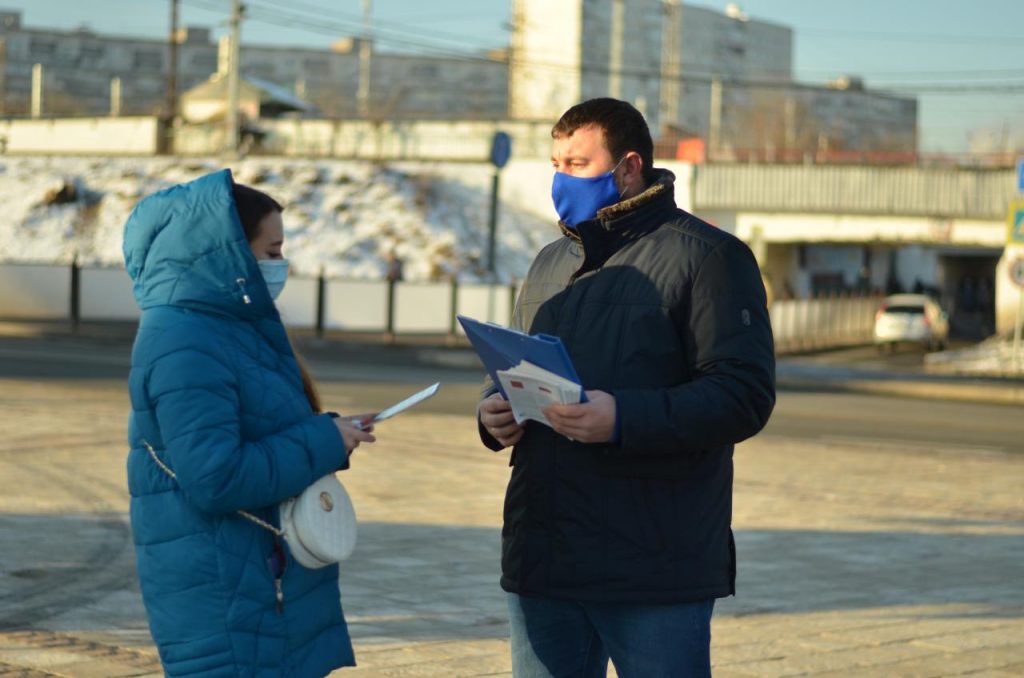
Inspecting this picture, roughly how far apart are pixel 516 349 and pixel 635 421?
1.01 feet

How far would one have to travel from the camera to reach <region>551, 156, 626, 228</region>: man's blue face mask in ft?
13.4

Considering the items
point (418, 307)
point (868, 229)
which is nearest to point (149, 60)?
point (868, 229)

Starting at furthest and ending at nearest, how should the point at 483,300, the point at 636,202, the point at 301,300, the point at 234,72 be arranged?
the point at 234,72 → the point at 301,300 → the point at 483,300 → the point at 636,202

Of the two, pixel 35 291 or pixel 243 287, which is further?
pixel 35 291

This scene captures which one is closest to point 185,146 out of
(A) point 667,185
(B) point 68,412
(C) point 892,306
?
(C) point 892,306

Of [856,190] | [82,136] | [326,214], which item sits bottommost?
[326,214]

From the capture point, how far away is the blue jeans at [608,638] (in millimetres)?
3961

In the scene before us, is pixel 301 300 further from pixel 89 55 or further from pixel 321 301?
pixel 89 55

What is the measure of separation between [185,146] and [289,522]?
→ 190ft

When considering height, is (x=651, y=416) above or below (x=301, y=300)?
above

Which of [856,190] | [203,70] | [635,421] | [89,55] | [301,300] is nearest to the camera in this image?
[635,421]

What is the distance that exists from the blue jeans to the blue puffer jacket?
0.51m

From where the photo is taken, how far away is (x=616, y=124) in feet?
13.4

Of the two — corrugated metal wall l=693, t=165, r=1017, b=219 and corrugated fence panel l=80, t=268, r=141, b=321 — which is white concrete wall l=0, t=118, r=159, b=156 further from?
corrugated fence panel l=80, t=268, r=141, b=321
